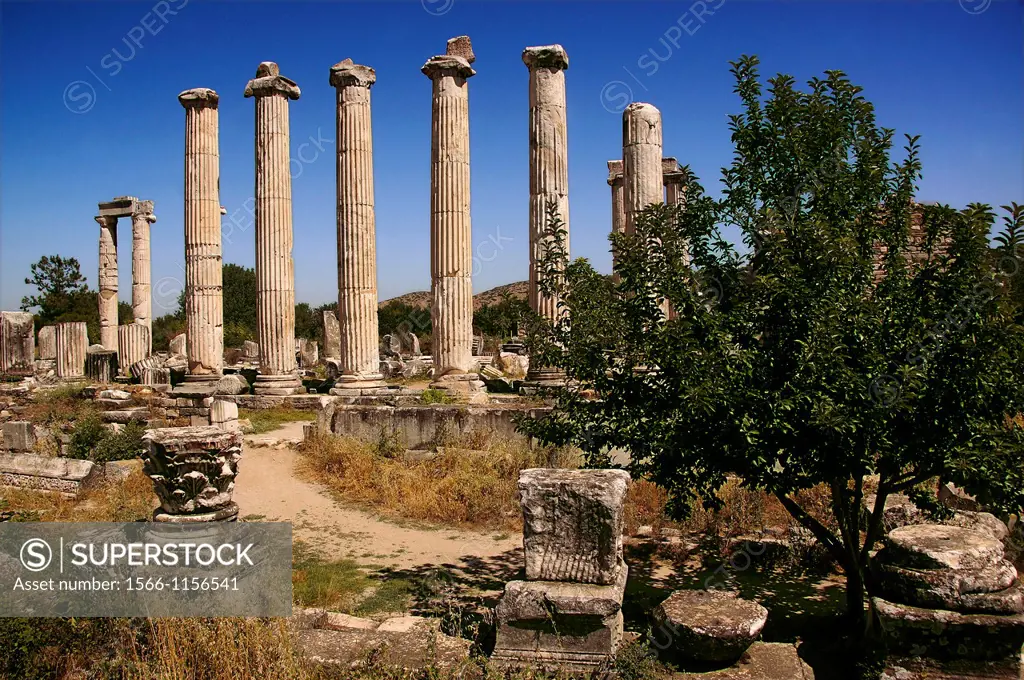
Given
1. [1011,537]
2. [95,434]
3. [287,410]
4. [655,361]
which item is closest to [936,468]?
[655,361]

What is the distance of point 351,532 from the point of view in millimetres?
10086

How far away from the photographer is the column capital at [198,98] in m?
20.6

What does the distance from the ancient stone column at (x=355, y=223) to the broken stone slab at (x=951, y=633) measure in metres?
15.2

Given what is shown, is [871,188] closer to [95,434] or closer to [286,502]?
[286,502]

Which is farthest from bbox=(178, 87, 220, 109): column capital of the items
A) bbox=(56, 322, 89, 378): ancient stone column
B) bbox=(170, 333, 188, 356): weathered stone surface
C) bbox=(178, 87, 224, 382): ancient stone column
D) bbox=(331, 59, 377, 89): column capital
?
bbox=(170, 333, 188, 356): weathered stone surface

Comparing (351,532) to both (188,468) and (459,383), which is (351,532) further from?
(459,383)

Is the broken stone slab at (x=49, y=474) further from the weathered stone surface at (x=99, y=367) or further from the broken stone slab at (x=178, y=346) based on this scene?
the broken stone slab at (x=178, y=346)

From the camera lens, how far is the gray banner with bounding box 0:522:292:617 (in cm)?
580

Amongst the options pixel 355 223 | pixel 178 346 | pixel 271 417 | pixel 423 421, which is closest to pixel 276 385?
pixel 271 417

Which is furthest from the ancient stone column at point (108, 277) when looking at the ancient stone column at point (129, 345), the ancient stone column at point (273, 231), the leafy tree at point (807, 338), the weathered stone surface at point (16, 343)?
the leafy tree at point (807, 338)

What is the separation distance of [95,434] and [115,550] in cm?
875

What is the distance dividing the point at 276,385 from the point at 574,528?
1510 cm

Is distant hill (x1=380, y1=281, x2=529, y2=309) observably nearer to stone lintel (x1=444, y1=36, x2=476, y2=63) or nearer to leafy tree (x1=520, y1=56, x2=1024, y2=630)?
stone lintel (x1=444, y1=36, x2=476, y2=63)

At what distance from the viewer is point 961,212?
603 cm
